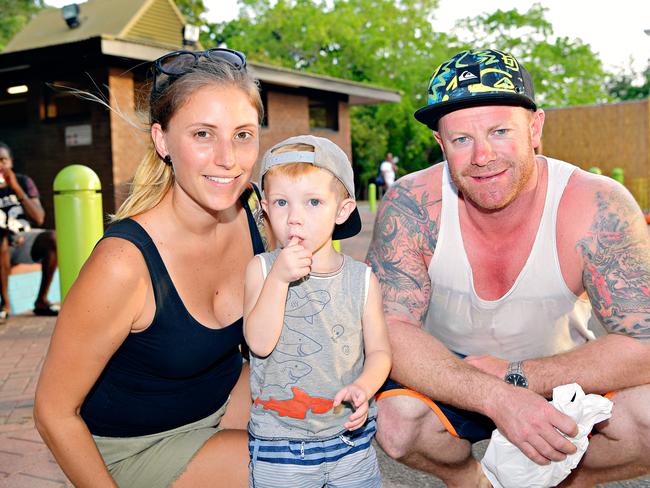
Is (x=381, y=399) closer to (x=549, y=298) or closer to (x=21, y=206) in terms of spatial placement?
(x=549, y=298)

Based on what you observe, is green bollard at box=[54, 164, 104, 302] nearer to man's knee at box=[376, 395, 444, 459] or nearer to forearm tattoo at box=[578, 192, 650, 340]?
man's knee at box=[376, 395, 444, 459]

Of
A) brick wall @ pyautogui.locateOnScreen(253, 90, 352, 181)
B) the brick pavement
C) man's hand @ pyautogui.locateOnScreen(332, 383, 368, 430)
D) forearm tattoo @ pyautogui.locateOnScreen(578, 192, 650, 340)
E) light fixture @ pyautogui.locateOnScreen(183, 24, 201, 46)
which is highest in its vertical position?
light fixture @ pyautogui.locateOnScreen(183, 24, 201, 46)

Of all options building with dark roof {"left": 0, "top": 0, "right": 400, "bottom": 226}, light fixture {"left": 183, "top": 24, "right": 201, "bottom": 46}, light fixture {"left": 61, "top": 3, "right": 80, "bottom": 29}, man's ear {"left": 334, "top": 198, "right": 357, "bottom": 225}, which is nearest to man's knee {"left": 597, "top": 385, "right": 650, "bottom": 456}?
man's ear {"left": 334, "top": 198, "right": 357, "bottom": 225}

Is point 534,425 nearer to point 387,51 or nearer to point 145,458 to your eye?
point 145,458

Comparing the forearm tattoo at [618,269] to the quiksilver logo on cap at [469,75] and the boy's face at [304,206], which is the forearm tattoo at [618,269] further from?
the boy's face at [304,206]

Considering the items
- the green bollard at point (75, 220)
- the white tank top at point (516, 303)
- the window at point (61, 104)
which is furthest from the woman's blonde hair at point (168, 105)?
the window at point (61, 104)

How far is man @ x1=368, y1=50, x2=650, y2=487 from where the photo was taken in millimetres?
2902

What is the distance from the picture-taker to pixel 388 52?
46.5 metres

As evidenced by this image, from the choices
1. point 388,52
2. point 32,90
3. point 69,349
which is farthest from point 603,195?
point 388,52

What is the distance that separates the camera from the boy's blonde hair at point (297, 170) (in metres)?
2.43

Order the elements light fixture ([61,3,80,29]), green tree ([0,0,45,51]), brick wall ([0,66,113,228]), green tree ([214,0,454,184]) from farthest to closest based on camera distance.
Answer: green tree ([214,0,454,184]) → green tree ([0,0,45,51]) → light fixture ([61,3,80,29]) → brick wall ([0,66,113,228])

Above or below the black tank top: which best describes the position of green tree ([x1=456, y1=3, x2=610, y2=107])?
above

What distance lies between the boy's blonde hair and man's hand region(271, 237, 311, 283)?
0.29m

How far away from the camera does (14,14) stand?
39.8 metres
